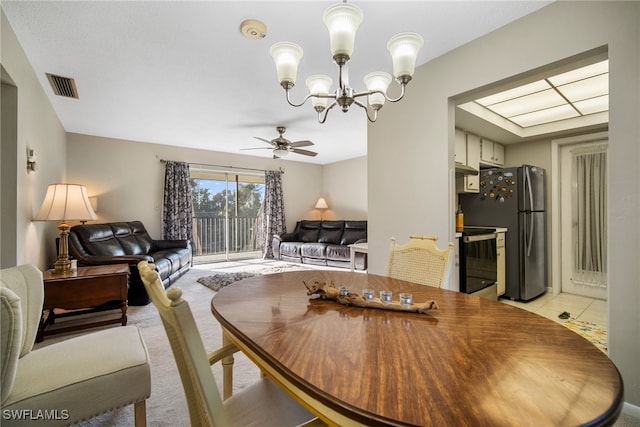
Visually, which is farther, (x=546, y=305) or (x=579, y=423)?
(x=546, y=305)

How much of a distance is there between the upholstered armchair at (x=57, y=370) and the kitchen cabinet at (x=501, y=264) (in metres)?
3.66

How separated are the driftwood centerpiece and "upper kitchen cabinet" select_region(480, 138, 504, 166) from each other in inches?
134

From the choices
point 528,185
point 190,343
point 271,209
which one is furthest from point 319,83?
point 271,209

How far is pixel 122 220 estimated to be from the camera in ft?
17.0

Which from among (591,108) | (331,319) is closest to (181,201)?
(331,319)

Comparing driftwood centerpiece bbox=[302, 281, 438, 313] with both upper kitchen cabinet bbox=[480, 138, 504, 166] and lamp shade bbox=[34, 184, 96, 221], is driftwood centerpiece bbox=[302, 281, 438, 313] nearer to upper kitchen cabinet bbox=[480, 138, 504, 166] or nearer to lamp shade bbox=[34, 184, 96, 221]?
lamp shade bbox=[34, 184, 96, 221]

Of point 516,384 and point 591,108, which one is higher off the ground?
point 591,108

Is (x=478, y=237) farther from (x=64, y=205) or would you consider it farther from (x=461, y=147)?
(x=64, y=205)

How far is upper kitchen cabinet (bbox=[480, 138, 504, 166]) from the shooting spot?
12.8ft

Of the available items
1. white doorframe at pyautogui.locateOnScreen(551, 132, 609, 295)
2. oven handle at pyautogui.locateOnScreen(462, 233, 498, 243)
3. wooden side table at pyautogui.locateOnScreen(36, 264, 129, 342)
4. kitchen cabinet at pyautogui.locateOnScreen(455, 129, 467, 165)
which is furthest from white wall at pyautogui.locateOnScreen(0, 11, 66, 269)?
white doorframe at pyautogui.locateOnScreen(551, 132, 609, 295)

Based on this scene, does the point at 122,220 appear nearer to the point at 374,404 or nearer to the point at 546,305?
the point at 374,404

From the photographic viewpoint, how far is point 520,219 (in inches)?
140

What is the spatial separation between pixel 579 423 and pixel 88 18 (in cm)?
308

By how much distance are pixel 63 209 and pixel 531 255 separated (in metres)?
5.16
